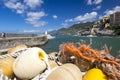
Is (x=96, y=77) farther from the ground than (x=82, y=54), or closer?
closer

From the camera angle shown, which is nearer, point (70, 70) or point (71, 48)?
point (70, 70)

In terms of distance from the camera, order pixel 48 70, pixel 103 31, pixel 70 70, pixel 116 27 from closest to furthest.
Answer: pixel 70 70
pixel 48 70
pixel 116 27
pixel 103 31

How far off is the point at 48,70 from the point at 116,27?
148929 mm

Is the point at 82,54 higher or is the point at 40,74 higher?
the point at 82,54

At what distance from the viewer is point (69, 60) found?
3.23 metres

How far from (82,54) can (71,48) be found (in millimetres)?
200

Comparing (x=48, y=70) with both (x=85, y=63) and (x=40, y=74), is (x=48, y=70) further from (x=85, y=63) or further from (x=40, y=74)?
(x=85, y=63)

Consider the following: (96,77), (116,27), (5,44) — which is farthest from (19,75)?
(116,27)

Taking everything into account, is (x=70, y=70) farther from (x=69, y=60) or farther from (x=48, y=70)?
(x=69, y=60)

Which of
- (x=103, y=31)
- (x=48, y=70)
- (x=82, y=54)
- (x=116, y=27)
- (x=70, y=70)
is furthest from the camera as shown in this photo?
(x=103, y=31)

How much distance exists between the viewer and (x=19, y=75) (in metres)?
2.88

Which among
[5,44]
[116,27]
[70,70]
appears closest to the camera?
[70,70]

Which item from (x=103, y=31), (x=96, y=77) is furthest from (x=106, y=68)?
(x=103, y=31)

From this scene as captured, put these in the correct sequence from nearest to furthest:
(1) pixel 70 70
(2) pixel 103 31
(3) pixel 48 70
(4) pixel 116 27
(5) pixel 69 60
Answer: (1) pixel 70 70, (3) pixel 48 70, (5) pixel 69 60, (4) pixel 116 27, (2) pixel 103 31
